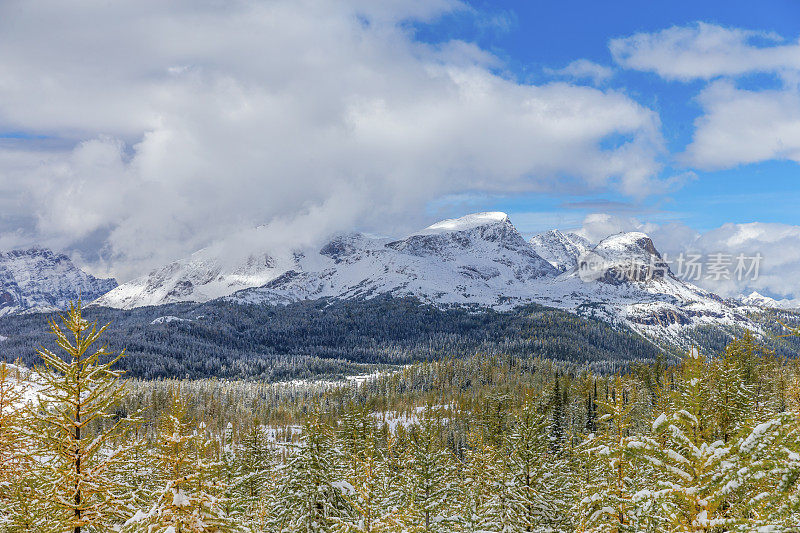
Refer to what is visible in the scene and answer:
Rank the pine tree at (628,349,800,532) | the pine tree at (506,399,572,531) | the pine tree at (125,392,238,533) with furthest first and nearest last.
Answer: the pine tree at (506,399,572,531), the pine tree at (125,392,238,533), the pine tree at (628,349,800,532)

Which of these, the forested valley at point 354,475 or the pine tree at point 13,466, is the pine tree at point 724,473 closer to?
the forested valley at point 354,475

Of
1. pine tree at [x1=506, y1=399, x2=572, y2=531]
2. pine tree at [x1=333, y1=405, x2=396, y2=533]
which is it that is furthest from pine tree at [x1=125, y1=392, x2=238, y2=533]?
pine tree at [x1=506, y1=399, x2=572, y2=531]

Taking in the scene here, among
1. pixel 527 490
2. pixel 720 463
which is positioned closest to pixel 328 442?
pixel 527 490

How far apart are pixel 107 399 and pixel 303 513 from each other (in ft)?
51.4

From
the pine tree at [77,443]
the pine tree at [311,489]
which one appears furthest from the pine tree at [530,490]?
the pine tree at [77,443]

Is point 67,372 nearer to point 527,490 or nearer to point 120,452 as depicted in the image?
point 120,452

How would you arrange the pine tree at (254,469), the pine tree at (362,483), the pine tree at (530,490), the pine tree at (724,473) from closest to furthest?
the pine tree at (724,473), the pine tree at (362,483), the pine tree at (530,490), the pine tree at (254,469)

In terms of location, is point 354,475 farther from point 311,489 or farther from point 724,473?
point 724,473

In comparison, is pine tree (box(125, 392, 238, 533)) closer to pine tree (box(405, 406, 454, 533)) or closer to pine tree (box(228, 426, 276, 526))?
pine tree (box(405, 406, 454, 533))

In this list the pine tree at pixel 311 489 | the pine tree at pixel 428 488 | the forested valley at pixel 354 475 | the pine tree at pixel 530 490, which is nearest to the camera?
the forested valley at pixel 354 475

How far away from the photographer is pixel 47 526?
15031 millimetres

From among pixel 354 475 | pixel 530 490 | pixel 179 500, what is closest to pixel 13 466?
pixel 179 500

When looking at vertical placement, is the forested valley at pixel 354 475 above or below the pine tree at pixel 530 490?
above

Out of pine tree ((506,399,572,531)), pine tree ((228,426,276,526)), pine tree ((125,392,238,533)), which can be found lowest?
pine tree ((228,426,276,526))
